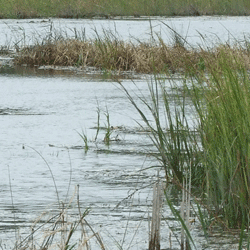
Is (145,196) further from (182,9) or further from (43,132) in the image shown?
(182,9)

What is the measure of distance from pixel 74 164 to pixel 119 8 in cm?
3478

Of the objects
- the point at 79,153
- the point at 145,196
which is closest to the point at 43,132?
the point at 79,153

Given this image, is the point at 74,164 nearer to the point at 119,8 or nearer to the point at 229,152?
the point at 229,152

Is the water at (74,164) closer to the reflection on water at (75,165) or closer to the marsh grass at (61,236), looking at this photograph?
the reflection on water at (75,165)

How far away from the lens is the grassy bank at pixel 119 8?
39438 millimetres

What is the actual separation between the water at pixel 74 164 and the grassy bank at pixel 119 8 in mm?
26320

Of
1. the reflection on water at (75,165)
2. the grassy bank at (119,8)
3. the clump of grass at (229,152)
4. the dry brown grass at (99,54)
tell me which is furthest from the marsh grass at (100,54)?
the grassy bank at (119,8)

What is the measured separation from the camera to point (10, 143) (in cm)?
803

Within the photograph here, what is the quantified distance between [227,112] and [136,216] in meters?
0.93

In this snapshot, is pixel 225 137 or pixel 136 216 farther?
pixel 136 216

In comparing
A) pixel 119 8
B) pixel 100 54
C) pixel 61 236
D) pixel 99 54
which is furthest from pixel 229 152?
pixel 119 8

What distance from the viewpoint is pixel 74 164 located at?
6.93 metres

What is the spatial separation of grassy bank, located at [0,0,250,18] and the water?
86.4 ft

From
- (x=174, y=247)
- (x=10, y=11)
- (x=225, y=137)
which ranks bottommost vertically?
(x=174, y=247)
